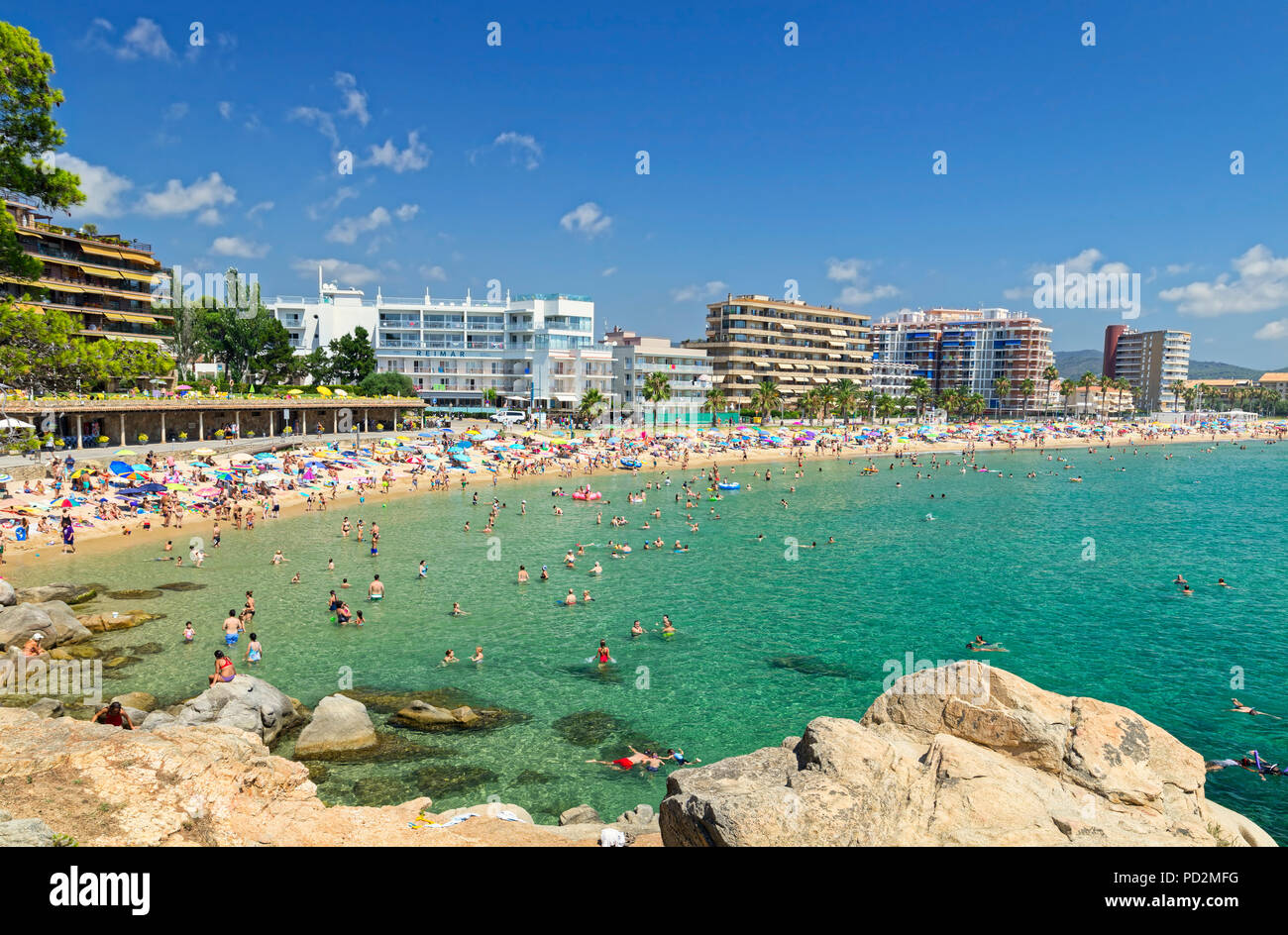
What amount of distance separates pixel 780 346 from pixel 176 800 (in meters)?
119

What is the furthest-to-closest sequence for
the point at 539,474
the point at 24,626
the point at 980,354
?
the point at 980,354 → the point at 539,474 → the point at 24,626

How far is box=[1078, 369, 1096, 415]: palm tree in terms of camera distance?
16462 cm

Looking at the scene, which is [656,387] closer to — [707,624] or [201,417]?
[201,417]

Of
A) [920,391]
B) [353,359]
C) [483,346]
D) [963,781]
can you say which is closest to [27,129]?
[963,781]

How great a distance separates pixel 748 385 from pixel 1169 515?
228 feet

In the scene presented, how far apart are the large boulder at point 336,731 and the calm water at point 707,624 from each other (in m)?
1.04

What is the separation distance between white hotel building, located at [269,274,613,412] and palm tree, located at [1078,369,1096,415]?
119 metres

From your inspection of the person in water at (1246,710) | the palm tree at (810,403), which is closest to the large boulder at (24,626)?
the person in water at (1246,710)

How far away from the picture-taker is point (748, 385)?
120m

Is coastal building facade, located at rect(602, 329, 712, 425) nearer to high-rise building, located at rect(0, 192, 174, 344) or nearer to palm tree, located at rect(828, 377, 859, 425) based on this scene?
palm tree, located at rect(828, 377, 859, 425)

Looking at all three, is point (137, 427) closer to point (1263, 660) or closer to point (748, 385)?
point (1263, 660)

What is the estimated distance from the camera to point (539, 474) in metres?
A: 71.1

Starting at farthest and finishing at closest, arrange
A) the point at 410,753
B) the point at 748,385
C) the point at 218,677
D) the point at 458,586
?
the point at 748,385 → the point at 458,586 → the point at 218,677 → the point at 410,753
